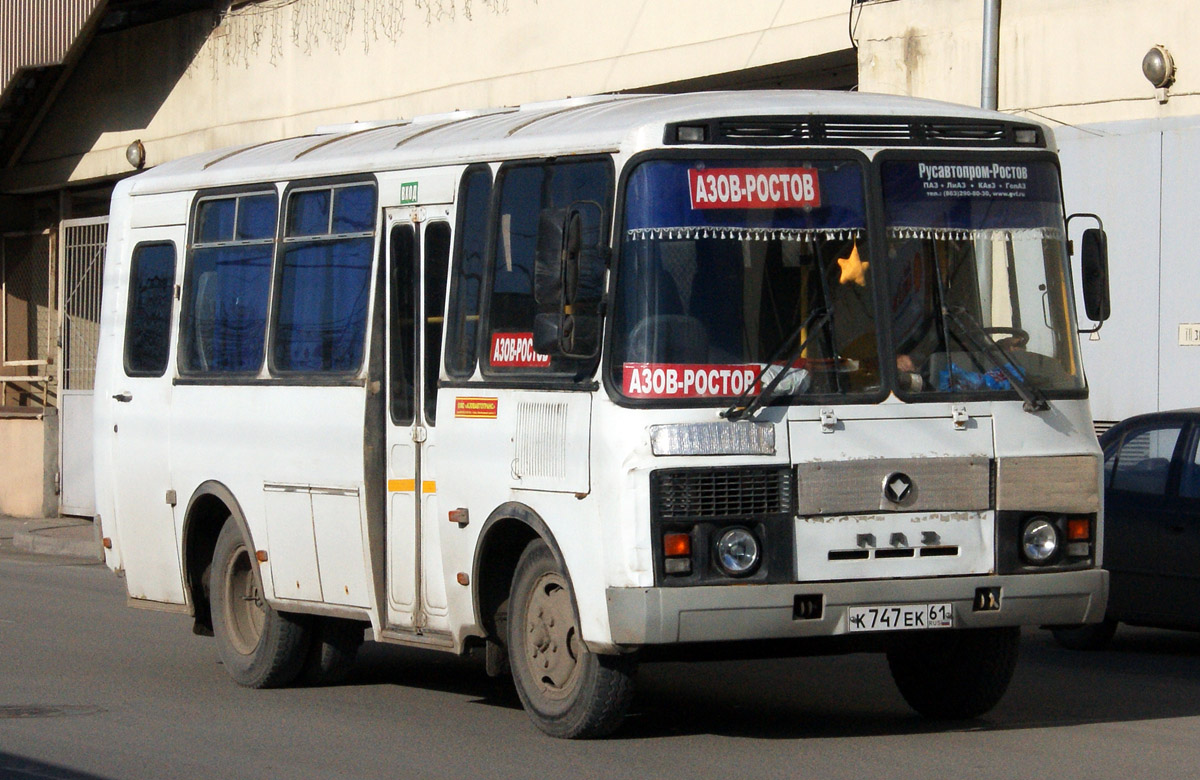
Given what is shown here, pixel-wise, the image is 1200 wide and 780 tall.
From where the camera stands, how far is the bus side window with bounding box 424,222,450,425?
30.1ft

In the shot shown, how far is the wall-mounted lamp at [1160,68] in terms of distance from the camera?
1528 cm

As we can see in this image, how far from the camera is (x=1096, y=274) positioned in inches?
348

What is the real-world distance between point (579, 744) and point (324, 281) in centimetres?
313

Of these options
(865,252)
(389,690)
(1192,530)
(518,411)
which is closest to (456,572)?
(518,411)

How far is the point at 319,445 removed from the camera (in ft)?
32.5

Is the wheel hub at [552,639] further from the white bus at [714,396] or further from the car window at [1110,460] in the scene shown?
the car window at [1110,460]

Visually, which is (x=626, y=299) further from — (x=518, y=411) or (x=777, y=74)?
(x=777, y=74)

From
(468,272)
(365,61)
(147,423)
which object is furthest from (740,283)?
(365,61)

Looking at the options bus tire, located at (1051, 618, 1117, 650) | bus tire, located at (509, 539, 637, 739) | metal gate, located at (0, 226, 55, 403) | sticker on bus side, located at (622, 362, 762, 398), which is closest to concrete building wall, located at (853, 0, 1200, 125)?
bus tire, located at (1051, 618, 1117, 650)

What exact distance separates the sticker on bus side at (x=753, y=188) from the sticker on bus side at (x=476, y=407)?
1487 mm

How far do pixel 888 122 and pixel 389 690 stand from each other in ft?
13.9

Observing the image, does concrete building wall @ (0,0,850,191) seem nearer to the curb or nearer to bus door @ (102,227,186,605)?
the curb

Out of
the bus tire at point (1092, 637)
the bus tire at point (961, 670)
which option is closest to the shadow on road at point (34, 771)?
the bus tire at point (961, 670)

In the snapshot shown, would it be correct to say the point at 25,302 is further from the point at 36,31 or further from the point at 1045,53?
the point at 1045,53
